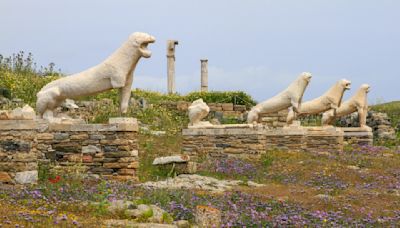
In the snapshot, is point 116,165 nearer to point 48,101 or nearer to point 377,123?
point 48,101

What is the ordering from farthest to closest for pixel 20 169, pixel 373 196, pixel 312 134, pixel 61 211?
pixel 312 134 → pixel 373 196 → pixel 20 169 → pixel 61 211

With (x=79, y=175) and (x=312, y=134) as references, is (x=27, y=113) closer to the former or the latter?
(x=79, y=175)

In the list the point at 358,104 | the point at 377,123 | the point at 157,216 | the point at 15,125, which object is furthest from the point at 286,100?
the point at 157,216

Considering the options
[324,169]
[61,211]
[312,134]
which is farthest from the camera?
[312,134]

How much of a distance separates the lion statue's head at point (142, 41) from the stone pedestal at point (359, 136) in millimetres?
13962

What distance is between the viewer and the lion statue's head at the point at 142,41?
40.9 ft

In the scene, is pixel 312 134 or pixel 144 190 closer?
pixel 144 190

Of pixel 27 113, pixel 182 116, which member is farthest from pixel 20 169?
pixel 182 116

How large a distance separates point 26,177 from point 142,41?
3839 mm

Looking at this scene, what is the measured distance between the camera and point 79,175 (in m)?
12.0

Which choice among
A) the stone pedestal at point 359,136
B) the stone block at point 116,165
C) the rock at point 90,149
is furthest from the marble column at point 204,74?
the stone block at point 116,165

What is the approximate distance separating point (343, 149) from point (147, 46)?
38.1 feet

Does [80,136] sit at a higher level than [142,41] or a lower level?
lower

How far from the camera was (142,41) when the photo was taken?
1251cm
